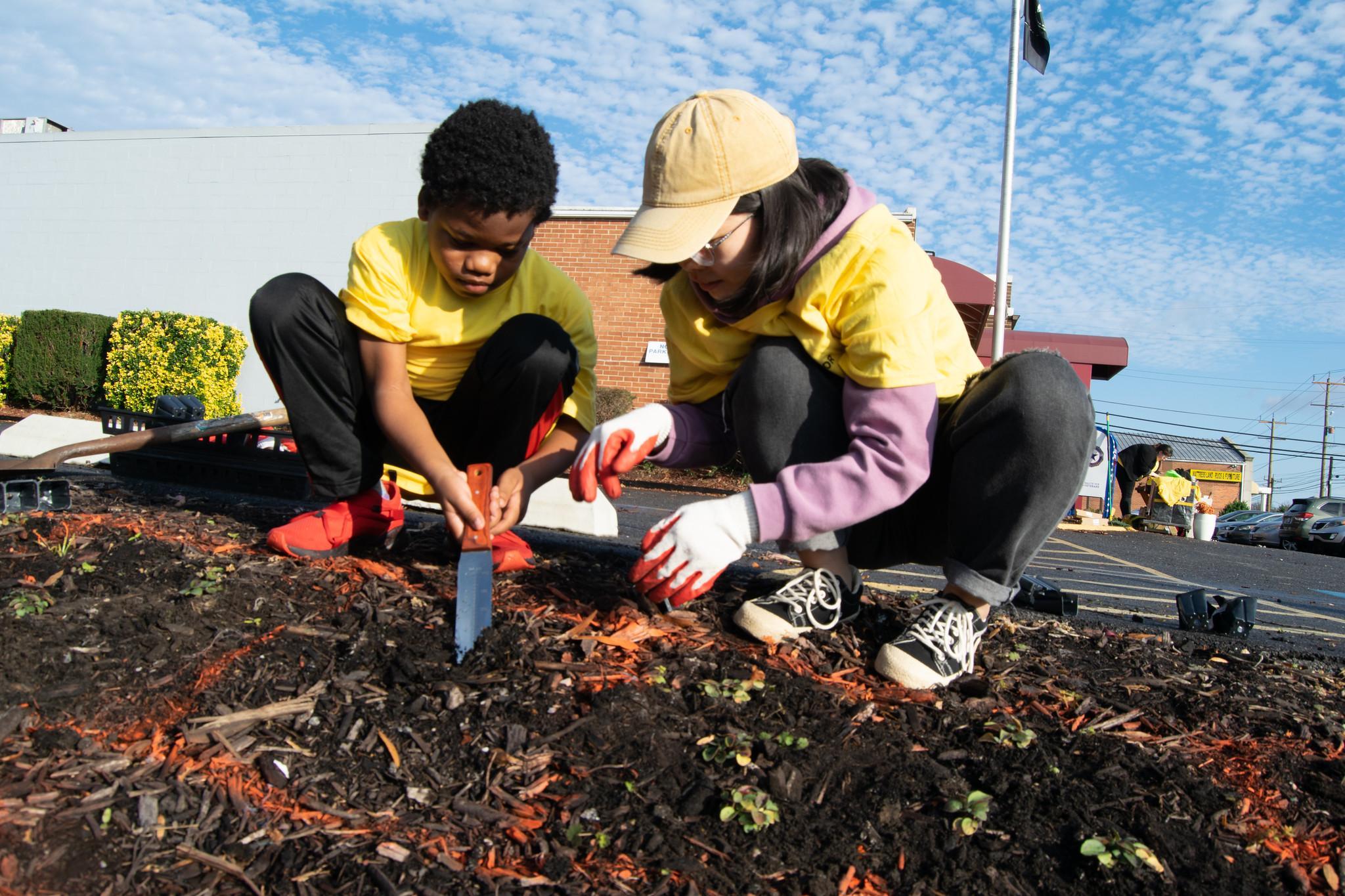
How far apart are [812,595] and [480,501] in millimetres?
816

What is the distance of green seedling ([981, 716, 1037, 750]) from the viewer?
5.07ft

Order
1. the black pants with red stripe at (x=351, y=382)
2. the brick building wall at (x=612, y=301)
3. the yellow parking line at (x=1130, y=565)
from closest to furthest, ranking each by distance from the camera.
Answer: the black pants with red stripe at (x=351, y=382)
the yellow parking line at (x=1130, y=565)
the brick building wall at (x=612, y=301)

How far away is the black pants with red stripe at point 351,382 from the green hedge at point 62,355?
12.9 m

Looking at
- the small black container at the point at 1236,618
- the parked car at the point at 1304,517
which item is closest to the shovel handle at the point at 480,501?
the small black container at the point at 1236,618

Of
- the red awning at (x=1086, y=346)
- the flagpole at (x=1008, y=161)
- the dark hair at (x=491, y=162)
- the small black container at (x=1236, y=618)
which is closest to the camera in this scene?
the dark hair at (x=491, y=162)

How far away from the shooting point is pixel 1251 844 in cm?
133

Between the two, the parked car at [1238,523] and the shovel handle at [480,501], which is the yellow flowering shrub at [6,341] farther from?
the parked car at [1238,523]

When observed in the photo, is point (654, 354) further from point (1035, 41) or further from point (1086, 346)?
point (1086, 346)

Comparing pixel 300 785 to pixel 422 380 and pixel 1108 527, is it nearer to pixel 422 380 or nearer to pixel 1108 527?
pixel 422 380

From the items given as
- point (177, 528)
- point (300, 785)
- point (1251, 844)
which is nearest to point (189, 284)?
point (177, 528)

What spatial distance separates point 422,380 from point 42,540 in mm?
1127

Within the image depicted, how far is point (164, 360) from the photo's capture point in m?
12.0

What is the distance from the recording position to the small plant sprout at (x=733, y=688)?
5.33 ft

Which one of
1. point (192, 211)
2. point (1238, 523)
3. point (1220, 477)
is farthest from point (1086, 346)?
point (1220, 477)
